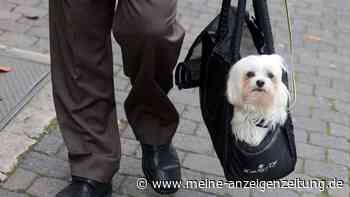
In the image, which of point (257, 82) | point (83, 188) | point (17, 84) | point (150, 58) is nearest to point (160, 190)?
point (83, 188)

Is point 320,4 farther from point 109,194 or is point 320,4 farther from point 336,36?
point 109,194

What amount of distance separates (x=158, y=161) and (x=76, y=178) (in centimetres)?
41

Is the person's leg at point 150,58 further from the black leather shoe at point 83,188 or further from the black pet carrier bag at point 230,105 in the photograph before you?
the black leather shoe at point 83,188

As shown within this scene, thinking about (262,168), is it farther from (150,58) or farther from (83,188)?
(83,188)

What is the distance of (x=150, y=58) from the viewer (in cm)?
261

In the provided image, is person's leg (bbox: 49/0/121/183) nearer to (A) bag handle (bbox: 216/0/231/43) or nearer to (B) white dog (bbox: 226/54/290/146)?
(A) bag handle (bbox: 216/0/231/43)

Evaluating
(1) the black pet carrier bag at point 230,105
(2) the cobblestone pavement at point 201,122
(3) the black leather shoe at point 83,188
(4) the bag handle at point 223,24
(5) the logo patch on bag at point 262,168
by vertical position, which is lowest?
(2) the cobblestone pavement at point 201,122

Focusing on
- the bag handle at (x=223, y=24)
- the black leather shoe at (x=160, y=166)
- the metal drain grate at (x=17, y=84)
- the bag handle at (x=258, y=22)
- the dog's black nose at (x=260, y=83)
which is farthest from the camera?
the metal drain grate at (x=17, y=84)

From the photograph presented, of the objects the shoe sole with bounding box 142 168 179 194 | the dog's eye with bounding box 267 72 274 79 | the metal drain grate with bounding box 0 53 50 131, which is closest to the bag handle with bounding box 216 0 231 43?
the dog's eye with bounding box 267 72 274 79

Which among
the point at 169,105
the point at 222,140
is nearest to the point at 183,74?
the point at 169,105

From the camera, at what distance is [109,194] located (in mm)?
3043

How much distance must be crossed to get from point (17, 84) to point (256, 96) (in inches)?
79.7

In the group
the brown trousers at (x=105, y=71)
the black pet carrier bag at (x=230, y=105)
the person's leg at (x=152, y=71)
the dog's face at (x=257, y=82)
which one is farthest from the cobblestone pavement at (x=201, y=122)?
the dog's face at (x=257, y=82)

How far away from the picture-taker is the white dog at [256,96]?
2.46 metres
